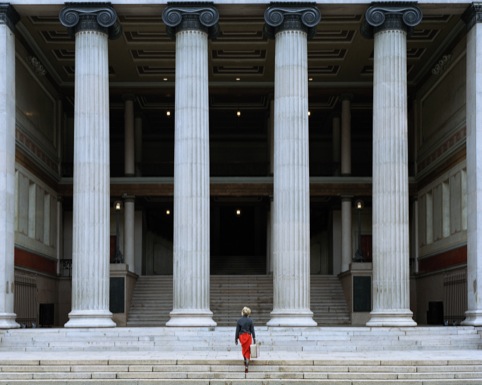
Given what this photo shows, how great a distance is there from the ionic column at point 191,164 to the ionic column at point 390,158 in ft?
19.9

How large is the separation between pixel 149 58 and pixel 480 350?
68.2ft

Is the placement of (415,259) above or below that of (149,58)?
below

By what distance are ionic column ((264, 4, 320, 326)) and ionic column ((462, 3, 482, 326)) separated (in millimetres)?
5796

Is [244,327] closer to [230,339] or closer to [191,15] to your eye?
[230,339]

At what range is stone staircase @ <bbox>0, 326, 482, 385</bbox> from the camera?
25000mm

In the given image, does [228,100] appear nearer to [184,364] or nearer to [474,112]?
[474,112]

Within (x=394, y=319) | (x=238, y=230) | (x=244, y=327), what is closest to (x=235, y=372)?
(x=244, y=327)

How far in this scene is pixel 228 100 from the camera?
49.9 m

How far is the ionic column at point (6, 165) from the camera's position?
33.8 metres

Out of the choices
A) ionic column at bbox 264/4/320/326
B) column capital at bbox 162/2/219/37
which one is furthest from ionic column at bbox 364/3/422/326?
column capital at bbox 162/2/219/37

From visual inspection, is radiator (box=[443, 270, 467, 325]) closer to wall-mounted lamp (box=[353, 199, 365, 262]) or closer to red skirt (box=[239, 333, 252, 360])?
wall-mounted lamp (box=[353, 199, 365, 262])

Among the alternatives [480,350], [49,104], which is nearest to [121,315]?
[49,104]

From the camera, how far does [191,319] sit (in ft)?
109

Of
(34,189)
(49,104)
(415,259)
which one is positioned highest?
(49,104)
